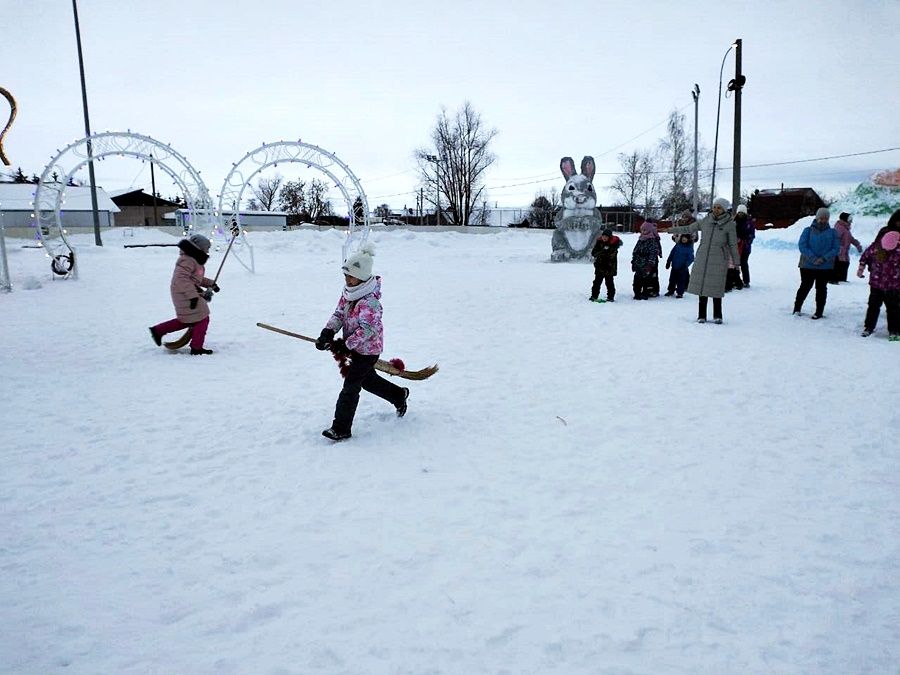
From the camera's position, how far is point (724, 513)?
3.35 metres

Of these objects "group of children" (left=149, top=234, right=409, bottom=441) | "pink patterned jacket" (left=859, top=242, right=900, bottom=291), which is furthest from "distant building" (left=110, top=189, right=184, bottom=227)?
"pink patterned jacket" (left=859, top=242, right=900, bottom=291)

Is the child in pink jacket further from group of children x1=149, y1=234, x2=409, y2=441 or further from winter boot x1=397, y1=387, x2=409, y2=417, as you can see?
winter boot x1=397, y1=387, x2=409, y2=417

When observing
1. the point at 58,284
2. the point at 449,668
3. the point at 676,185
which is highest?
the point at 676,185

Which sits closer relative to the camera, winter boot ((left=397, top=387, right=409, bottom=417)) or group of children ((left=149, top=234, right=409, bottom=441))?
group of children ((left=149, top=234, right=409, bottom=441))

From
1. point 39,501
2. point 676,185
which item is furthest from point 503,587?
point 676,185

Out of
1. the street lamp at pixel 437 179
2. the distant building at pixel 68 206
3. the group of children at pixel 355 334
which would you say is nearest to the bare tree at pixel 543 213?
the street lamp at pixel 437 179

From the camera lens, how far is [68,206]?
4225cm

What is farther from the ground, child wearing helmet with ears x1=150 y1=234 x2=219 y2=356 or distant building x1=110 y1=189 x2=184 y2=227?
distant building x1=110 y1=189 x2=184 y2=227

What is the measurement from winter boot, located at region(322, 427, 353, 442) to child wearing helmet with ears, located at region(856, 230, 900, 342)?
6674mm

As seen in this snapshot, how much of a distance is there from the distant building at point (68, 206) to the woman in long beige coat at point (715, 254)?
41232mm

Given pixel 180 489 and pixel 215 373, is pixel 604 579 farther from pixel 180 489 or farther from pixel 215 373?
pixel 215 373

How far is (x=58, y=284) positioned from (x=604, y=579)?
14677 mm

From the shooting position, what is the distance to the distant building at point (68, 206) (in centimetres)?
3909

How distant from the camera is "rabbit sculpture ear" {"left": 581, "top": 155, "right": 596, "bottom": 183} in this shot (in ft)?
62.0
